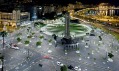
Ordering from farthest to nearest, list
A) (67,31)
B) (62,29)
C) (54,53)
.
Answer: (62,29) < (67,31) < (54,53)

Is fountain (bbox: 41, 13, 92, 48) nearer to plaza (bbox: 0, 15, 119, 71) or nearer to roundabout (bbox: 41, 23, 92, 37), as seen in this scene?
roundabout (bbox: 41, 23, 92, 37)

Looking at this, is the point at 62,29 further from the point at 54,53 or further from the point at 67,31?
the point at 54,53

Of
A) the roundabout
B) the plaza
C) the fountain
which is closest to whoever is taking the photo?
the plaza

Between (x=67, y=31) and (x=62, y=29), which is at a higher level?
(x=67, y=31)

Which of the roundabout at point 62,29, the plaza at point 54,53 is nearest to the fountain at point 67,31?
the roundabout at point 62,29

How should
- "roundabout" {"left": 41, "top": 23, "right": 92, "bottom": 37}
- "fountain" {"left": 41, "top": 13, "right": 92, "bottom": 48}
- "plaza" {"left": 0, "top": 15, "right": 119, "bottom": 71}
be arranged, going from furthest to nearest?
1. "roundabout" {"left": 41, "top": 23, "right": 92, "bottom": 37}
2. "fountain" {"left": 41, "top": 13, "right": 92, "bottom": 48}
3. "plaza" {"left": 0, "top": 15, "right": 119, "bottom": 71}

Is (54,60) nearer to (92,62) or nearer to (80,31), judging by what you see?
(92,62)

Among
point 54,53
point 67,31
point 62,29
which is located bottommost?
point 54,53

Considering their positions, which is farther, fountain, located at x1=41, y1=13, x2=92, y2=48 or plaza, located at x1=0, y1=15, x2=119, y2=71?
fountain, located at x1=41, y1=13, x2=92, y2=48

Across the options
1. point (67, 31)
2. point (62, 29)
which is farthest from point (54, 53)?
point (62, 29)

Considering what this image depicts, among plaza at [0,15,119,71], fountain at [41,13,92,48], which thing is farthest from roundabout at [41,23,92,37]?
plaza at [0,15,119,71]

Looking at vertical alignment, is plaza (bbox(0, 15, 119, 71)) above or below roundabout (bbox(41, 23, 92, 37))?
below

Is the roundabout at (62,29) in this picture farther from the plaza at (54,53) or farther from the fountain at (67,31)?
the plaza at (54,53)
